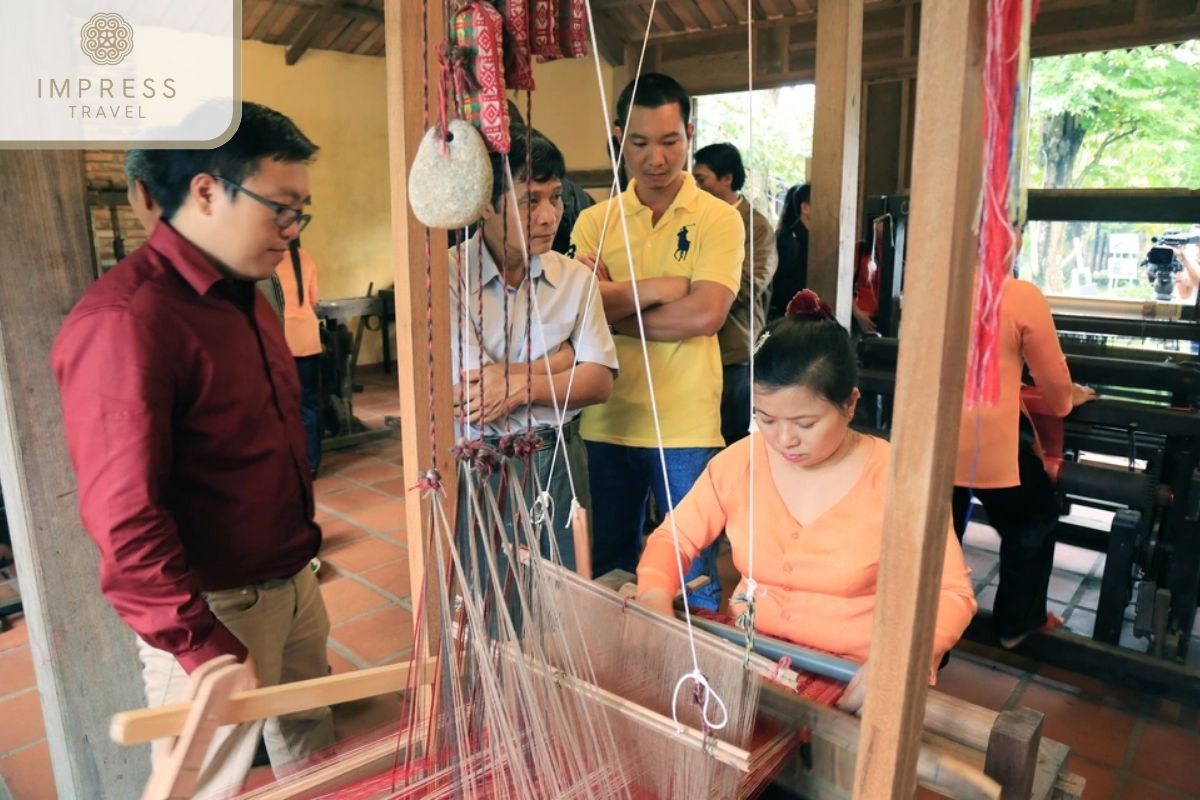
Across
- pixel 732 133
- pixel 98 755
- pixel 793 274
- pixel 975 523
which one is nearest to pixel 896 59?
pixel 732 133

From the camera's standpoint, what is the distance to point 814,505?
126 centimetres

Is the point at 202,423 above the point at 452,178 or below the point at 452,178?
below

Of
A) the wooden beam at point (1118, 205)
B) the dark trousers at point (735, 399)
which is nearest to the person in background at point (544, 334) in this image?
the dark trousers at point (735, 399)

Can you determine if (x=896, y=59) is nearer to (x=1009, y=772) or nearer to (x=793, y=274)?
(x=793, y=274)

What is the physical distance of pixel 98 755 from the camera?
1508 mm

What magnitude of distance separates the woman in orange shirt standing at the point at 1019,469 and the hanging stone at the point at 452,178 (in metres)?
1.46

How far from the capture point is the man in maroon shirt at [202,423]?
102 centimetres

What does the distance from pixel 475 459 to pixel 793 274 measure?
9.54 ft

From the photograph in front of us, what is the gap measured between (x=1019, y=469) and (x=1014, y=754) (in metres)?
1.50

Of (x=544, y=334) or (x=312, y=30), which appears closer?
(x=544, y=334)

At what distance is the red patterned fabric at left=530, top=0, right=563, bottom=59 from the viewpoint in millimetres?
858

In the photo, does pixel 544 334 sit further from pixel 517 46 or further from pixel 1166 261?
pixel 1166 261
